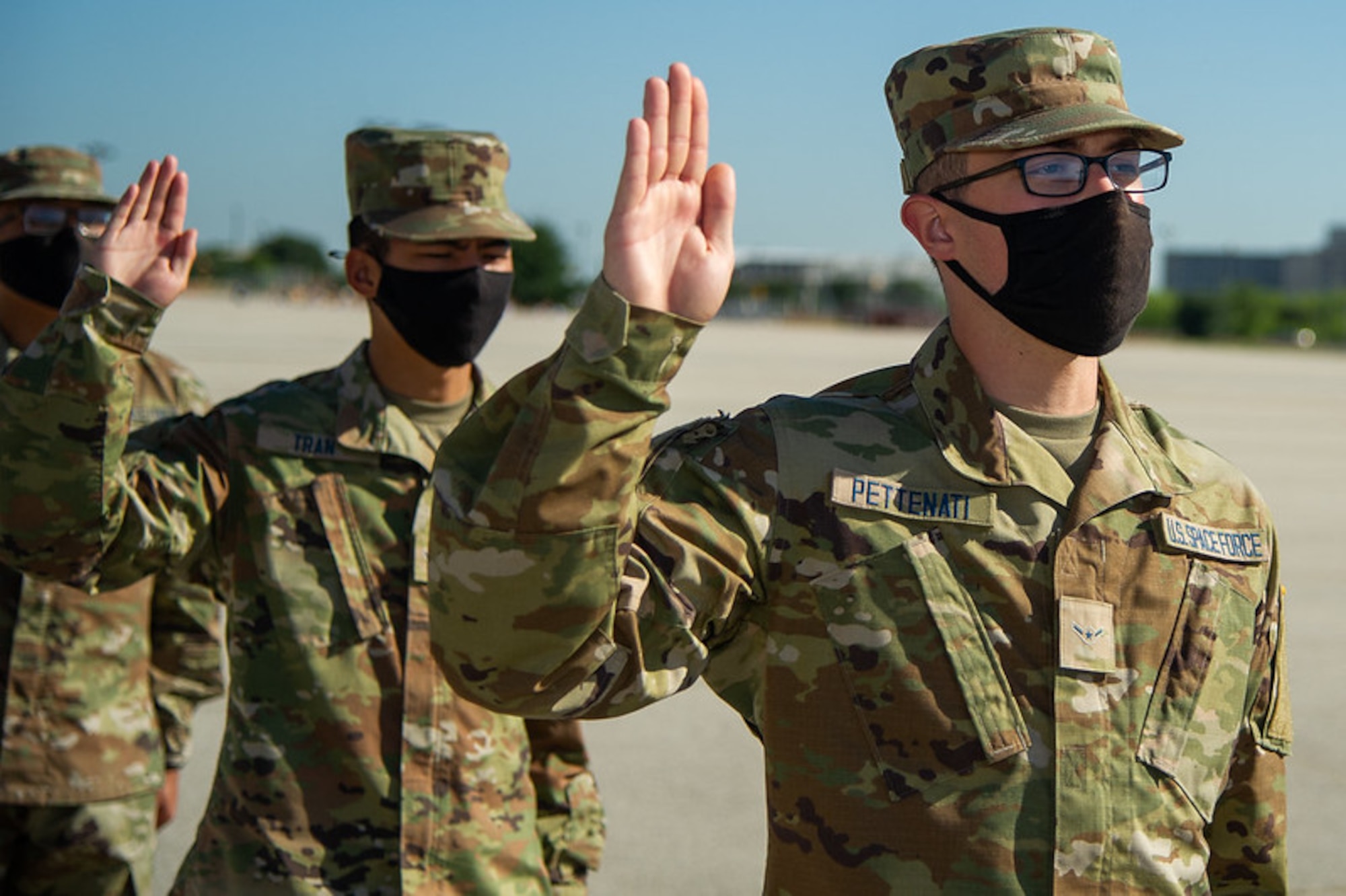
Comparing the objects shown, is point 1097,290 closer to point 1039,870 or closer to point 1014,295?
point 1014,295

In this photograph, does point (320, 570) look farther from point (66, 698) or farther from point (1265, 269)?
point (1265, 269)

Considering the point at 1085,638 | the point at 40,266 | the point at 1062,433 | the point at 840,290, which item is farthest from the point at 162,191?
the point at 840,290

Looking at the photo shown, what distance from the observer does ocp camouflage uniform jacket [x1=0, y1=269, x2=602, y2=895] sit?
9.22 ft

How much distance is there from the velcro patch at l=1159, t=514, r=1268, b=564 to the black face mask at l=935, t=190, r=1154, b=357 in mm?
253

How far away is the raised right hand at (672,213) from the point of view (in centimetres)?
164

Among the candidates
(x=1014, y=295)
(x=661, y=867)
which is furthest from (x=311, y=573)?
(x=661, y=867)

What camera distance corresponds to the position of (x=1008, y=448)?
6.82ft

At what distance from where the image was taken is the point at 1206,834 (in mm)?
2219

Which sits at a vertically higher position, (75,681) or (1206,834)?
(1206,834)

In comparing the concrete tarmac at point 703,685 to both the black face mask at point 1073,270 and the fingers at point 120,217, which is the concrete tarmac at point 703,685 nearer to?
the fingers at point 120,217

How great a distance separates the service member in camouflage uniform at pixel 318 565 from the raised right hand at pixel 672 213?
4.91 feet

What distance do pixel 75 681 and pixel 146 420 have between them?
0.69m

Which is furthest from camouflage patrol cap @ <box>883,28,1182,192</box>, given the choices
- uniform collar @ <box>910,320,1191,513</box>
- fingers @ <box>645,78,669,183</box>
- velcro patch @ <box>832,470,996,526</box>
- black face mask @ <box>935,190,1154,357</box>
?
fingers @ <box>645,78,669,183</box>

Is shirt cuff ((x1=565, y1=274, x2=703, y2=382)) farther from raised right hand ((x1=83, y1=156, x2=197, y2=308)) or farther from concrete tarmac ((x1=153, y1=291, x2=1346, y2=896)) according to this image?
concrete tarmac ((x1=153, y1=291, x2=1346, y2=896))
